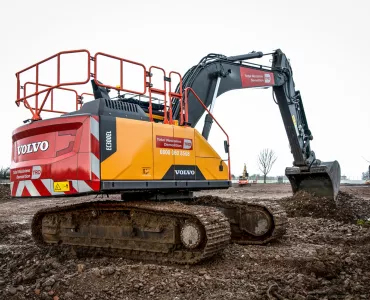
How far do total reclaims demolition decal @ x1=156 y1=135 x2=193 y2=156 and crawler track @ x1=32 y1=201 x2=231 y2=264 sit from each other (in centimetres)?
83

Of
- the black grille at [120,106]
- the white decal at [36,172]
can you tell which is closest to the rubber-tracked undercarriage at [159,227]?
the white decal at [36,172]

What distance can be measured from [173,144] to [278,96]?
5.24m

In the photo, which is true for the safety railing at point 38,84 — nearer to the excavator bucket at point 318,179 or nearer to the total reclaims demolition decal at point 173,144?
the total reclaims demolition decal at point 173,144

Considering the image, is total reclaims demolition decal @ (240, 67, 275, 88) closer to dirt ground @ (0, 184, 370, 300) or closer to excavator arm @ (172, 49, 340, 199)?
excavator arm @ (172, 49, 340, 199)

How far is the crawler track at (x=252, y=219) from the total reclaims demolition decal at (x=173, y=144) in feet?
4.39

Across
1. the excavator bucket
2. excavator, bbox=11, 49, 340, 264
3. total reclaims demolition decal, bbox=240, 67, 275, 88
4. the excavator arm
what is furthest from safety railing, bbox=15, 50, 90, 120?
the excavator bucket

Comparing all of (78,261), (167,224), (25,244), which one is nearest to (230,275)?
(167,224)

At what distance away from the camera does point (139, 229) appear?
6879mm

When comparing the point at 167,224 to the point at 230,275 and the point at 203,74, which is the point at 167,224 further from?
the point at 203,74

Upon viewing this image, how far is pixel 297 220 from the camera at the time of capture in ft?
35.8

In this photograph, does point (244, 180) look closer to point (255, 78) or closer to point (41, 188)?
point (255, 78)

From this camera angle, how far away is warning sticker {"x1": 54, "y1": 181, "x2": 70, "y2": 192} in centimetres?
642

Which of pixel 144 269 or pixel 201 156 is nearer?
pixel 144 269

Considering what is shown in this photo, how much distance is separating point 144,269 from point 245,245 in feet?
8.05
